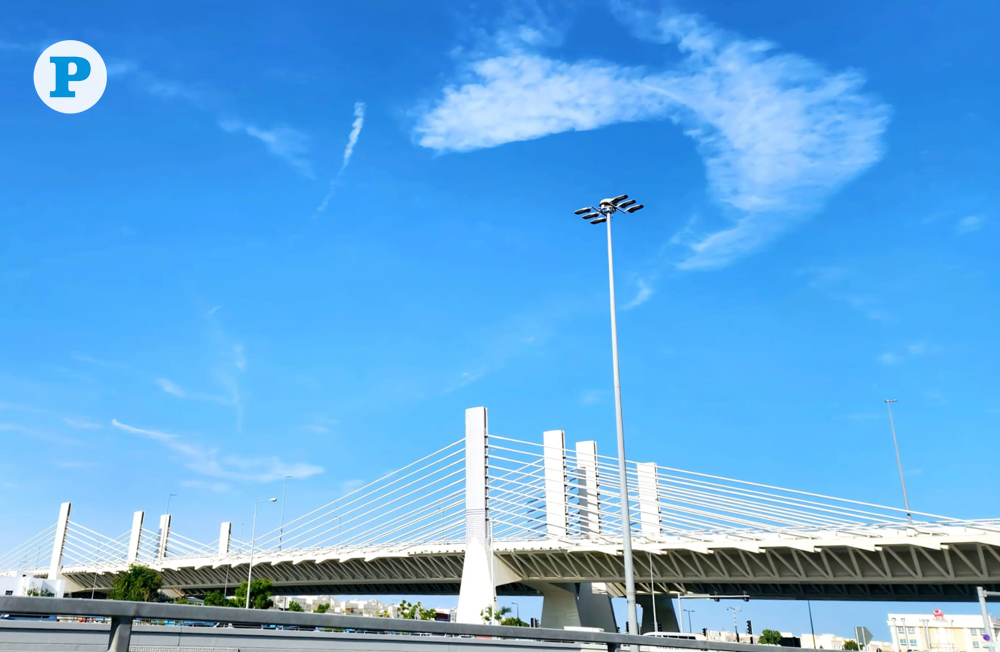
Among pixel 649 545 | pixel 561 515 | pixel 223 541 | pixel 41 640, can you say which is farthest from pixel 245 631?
pixel 223 541

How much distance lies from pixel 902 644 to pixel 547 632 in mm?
158763

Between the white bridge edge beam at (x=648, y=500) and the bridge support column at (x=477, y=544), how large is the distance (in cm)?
1095

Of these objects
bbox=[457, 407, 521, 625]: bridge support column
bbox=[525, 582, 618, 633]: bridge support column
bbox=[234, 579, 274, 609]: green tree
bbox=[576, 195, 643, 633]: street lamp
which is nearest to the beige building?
bbox=[525, 582, 618, 633]: bridge support column

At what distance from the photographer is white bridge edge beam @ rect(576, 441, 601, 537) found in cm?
5484

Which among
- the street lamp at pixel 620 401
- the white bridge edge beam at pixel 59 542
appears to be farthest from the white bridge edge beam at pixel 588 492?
the white bridge edge beam at pixel 59 542

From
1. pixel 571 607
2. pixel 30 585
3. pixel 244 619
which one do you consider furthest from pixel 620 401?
pixel 30 585

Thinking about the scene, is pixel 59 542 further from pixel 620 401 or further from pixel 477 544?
pixel 620 401

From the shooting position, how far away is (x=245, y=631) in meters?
5.86

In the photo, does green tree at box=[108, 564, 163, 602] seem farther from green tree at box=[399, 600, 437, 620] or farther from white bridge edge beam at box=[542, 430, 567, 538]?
white bridge edge beam at box=[542, 430, 567, 538]

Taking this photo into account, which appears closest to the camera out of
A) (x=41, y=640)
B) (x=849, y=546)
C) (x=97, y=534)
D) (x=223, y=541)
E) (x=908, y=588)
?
(x=41, y=640)

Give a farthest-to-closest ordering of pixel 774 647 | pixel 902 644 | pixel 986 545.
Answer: pixel 902 644 → pixel 986 545 → pixel 774 647

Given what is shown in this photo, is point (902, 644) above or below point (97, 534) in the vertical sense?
below

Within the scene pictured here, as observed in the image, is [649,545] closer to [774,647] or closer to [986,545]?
[986,545]

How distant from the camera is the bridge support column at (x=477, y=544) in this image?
179ft
